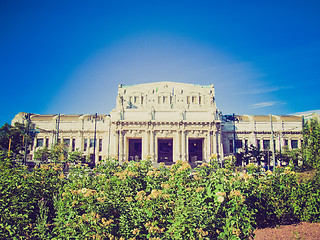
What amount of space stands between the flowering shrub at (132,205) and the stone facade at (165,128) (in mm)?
36726

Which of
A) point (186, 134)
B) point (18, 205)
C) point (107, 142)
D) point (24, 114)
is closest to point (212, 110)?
point (186, 134)

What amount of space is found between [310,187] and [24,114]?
204ft

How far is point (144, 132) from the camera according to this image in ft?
151

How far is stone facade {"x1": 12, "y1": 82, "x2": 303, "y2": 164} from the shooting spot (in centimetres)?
4584

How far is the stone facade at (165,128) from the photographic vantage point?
150 feet

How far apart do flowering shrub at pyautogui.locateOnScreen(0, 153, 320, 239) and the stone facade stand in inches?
1446

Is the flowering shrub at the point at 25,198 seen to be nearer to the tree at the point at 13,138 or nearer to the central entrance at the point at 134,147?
the tree at the point at 13,138

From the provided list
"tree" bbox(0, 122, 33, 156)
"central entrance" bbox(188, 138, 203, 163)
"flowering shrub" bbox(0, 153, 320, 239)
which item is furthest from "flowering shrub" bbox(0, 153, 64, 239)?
"central entrance" bbox(188, 138, 203, 163)

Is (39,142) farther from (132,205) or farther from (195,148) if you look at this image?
(132,205)

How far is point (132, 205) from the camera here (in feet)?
21.5

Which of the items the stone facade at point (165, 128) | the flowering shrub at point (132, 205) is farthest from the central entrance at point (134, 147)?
the flowering shrub at point (132, 205)

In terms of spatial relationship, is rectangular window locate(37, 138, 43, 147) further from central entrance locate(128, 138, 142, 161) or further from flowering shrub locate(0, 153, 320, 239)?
flowering shrub locate(0, 153, 320, 239)

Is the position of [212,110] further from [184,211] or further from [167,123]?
[184,211]

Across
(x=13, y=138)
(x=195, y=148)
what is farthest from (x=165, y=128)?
(x=13, y=138)
